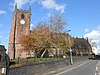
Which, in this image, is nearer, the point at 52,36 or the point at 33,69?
the point at 33,69

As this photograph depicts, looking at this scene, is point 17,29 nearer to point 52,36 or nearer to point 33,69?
A: point 52,36

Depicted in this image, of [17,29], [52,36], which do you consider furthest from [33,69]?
[17,29]

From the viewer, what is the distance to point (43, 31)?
6344cm

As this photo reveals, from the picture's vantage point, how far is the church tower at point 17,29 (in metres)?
90.0

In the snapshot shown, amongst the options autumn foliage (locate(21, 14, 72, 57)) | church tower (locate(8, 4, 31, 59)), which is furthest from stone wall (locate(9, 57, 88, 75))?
church tower (locate(8, 4, 31, 59))

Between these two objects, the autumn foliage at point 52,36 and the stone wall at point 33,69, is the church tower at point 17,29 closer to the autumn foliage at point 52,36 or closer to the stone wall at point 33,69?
the autumn foliage at point 52,36

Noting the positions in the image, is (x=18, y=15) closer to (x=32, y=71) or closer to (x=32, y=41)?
(x=32, y=41)

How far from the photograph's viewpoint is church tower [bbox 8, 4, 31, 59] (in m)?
90.0

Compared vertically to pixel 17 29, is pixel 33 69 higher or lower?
lower

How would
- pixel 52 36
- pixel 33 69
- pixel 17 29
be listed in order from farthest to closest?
pixel 17 29 < pixel 52 36 < pixel 33 69

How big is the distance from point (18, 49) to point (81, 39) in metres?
64.9

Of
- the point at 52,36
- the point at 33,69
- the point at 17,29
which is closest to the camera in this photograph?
the point at 33,69

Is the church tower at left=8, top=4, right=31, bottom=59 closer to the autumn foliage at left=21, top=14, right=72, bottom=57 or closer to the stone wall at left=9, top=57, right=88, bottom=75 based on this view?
the autumn foliage at left=21, top=14, right=72, bottom=57

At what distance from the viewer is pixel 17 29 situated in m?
91.9
